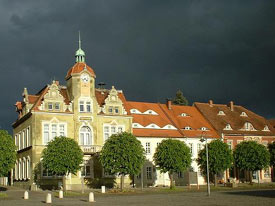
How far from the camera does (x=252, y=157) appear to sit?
6775 cm

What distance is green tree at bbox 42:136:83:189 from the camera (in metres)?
53.3

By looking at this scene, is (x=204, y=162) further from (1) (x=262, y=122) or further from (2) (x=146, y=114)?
(1) (x=262, y=122)

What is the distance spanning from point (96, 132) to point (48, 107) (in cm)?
817

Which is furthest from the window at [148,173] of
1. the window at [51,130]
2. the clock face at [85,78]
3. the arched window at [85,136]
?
the clock face at [85,78]

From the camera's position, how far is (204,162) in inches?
2630

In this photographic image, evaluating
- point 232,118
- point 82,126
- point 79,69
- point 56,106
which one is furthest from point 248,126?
point 56,106

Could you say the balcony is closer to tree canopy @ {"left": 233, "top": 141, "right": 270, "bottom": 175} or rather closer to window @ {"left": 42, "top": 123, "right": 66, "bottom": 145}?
window @ {"left": 42, "top": 123, "right": 66, "bottom": 145}

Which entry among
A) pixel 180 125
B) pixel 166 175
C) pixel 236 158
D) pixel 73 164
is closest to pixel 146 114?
pixel 180 125

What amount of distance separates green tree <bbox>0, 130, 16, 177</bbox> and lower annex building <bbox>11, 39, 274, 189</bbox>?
1076 cm

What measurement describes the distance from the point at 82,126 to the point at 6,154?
17.3 metres

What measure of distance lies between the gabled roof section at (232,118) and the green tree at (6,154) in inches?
1560

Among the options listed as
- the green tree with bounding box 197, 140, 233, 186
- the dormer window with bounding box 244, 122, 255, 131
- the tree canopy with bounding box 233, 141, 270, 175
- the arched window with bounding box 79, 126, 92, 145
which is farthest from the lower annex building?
the dormer window with bounding box 244, 122, 255, 131

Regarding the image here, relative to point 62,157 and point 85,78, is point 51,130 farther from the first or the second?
point 62,157

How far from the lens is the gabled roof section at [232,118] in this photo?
263ft
